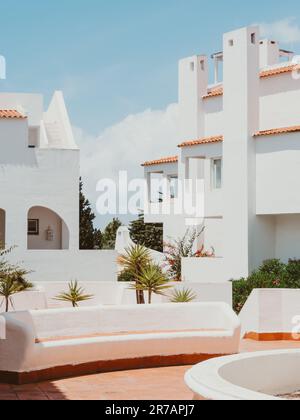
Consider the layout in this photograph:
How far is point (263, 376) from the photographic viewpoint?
9.97 metres

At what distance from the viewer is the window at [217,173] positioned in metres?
33.2

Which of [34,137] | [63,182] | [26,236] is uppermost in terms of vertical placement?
[34,137]

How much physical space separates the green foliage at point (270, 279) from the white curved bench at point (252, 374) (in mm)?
16232

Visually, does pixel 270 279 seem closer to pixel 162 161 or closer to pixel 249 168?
pixel 249 168

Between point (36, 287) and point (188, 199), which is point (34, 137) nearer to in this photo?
point (188, 199)

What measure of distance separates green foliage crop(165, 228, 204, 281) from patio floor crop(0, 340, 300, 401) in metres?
20.7

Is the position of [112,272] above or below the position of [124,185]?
below

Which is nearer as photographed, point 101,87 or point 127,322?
point 127,322

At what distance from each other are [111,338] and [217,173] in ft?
68.2

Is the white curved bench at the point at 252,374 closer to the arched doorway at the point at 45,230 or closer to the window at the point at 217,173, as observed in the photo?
the window at the point at 217,173

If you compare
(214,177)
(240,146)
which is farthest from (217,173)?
(240,146)

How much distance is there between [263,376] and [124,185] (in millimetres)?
22347

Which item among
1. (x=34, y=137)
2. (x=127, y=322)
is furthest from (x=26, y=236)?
(x=127, y=322)

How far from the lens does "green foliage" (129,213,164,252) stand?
166 feet
